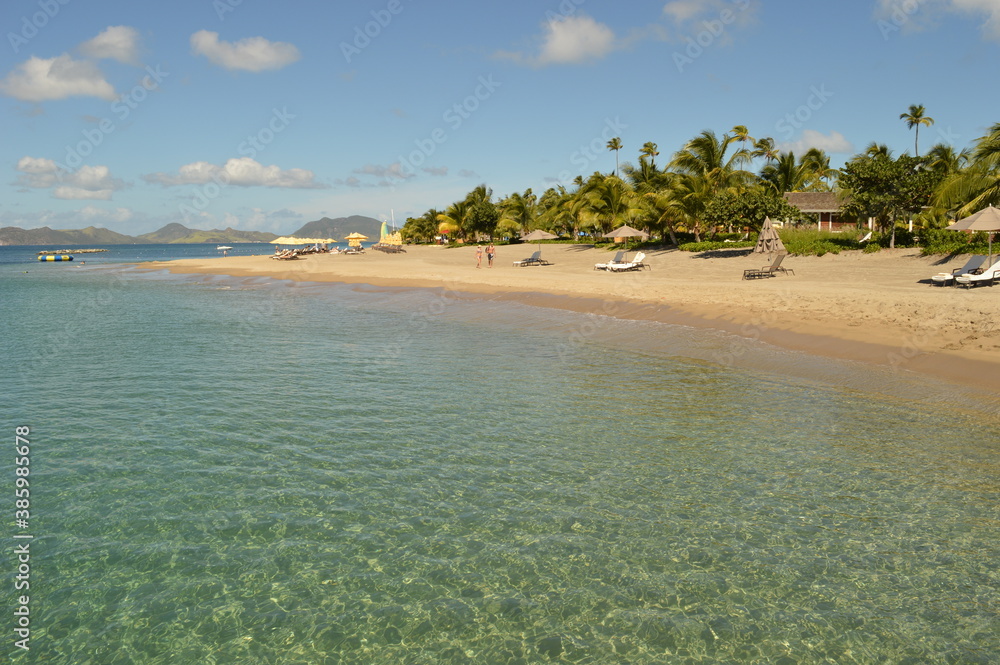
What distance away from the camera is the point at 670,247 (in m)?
44.5

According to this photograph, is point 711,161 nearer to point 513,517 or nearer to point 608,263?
point 608,263

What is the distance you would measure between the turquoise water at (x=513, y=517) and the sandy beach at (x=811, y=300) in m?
1.93

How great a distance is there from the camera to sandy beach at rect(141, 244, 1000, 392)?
14.6 meters

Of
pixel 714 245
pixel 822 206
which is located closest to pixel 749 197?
pixel 714 245

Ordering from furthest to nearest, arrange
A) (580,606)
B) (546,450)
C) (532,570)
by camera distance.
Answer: (546,450) → (532,570) → (580,606)

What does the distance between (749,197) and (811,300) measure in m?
18.7

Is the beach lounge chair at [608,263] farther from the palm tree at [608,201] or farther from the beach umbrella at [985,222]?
the beach umbrella at [985,222]

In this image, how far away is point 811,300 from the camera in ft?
66.6

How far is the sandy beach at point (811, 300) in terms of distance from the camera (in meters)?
14.6

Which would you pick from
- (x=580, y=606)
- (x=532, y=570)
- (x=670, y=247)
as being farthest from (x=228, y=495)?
(x=670, y=247)

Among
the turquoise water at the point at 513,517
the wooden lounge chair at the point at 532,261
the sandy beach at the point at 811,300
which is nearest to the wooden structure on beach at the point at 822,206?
the sandy beach at the point at 811,300

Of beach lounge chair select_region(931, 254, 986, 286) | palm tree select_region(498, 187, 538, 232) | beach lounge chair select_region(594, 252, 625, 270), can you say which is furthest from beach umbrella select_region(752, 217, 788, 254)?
palm tree select_region(498, 187, 538, 232)

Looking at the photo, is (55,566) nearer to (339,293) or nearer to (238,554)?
(238,554)

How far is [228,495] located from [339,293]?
95.8 ft
